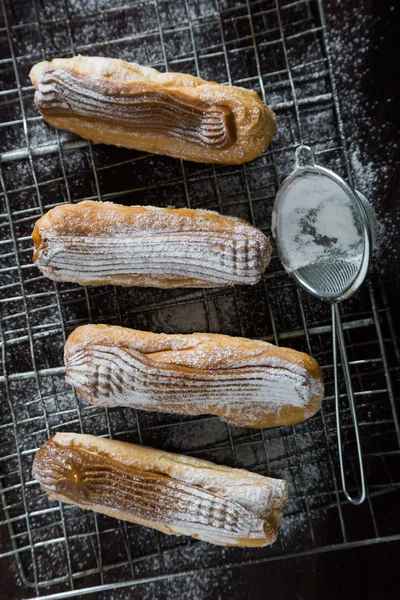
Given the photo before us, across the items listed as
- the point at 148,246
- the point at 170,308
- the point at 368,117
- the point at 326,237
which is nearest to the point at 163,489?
the point at 170,308

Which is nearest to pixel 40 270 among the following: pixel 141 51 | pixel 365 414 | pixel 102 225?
pixel 102 225

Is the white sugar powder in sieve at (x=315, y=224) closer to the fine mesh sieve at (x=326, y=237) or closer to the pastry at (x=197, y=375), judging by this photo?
the fine mesh sieve at (x=326, y=237)

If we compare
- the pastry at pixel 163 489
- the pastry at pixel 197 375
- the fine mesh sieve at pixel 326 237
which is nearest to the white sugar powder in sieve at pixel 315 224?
the fine mesh sieve at pixel 326 237

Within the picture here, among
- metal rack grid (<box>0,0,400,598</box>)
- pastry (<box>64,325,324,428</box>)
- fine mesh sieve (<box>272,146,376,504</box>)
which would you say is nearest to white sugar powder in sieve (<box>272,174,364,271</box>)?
fine mesh sieve (<box>272,146,376,504</box>)

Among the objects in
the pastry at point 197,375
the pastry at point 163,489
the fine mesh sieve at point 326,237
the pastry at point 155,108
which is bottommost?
the pastry at point 163,489

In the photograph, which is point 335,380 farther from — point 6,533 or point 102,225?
point 6,533

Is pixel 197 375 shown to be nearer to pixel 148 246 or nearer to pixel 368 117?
pixel 148 246
